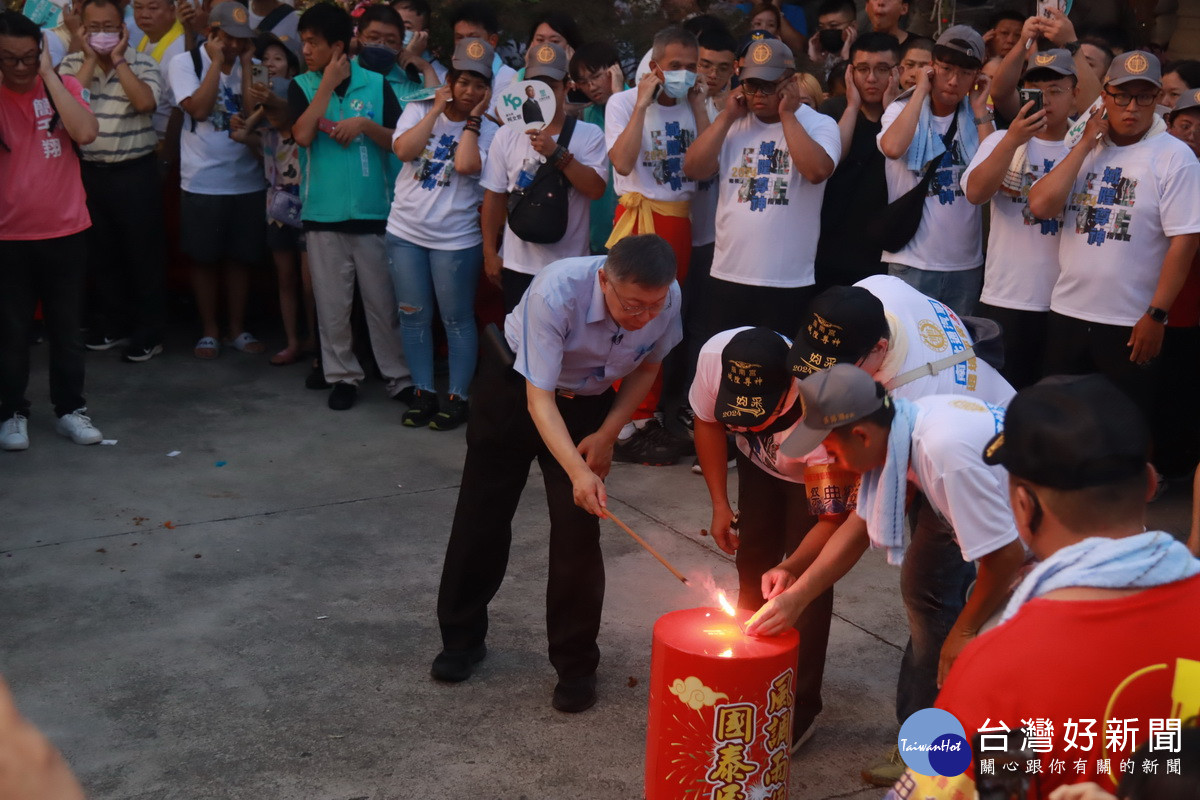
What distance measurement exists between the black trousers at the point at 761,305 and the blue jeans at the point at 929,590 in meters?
2.29

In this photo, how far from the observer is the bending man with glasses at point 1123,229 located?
4.96 meters

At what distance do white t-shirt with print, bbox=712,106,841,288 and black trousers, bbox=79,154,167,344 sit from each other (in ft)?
12.0

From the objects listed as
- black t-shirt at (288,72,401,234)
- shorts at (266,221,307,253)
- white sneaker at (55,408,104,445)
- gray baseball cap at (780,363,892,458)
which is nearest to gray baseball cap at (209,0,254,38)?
black t-shirt at (288,72,401,234)

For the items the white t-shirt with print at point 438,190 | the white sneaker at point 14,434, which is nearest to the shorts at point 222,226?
the white t-shirt with print at point 438,190

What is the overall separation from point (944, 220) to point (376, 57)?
3.35 meters

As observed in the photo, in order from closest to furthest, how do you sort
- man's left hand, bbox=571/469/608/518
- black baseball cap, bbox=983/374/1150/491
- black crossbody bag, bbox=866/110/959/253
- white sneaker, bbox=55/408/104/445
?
black baseball cap, bbox=983/374/1150/491
man's left hand, bbox=571/469/608/518
black crossbody bag, bbox=866/110/959/253
white sneaker, bbox=55/408/104/445

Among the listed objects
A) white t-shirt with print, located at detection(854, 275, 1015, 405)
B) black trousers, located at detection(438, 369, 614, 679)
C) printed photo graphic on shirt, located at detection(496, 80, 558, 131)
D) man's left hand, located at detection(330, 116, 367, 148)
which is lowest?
black trousers, located at detection(438, 369, 614, 679)

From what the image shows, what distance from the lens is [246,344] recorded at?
7887mm

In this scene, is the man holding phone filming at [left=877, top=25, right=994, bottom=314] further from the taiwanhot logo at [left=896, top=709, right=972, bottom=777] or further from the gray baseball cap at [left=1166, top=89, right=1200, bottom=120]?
the taiwanhot logo at [left=896, top=709, right=972, bottom=777]

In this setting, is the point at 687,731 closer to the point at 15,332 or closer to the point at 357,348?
the point at 15,332

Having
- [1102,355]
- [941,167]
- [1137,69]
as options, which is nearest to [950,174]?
[941,167]

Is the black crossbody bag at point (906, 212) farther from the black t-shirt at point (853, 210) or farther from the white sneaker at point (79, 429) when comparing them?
the white sneaker at point (79, 429)

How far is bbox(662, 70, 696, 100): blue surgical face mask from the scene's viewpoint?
584 cm

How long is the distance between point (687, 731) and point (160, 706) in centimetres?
181
